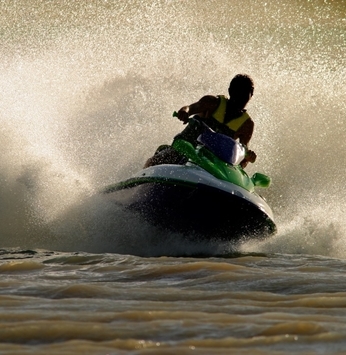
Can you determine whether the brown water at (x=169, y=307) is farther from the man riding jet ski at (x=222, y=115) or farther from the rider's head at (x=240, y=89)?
the rider's head at (x=240, y=89)

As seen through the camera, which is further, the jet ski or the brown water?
the jet ski

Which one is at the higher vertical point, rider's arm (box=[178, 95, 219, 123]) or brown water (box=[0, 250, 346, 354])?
rider's arm (box=[178, 95, 219, 123])

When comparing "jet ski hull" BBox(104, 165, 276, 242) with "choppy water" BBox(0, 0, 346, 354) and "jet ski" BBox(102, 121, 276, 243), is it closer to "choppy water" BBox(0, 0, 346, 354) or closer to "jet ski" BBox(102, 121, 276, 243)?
"jet ski" BBox(102, 121, 276, 243)

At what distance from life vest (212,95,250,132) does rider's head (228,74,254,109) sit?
0.09 m

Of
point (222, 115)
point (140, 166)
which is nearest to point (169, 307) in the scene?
point (222, 115)

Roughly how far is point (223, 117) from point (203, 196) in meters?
1.27

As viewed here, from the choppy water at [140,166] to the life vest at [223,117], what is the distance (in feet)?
3.78

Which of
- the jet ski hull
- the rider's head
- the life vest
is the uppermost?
the rider's head

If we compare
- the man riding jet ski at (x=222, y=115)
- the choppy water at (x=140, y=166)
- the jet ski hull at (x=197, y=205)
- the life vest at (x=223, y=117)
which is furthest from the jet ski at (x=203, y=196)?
the life vest at (x=223, y=117)

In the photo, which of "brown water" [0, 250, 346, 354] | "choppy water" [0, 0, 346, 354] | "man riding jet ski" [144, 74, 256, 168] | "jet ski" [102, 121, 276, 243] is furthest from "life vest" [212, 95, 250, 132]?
"brown water" [0, 250, 346, 354]

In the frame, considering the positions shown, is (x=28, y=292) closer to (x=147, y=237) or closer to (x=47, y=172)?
(x=147, y=237)

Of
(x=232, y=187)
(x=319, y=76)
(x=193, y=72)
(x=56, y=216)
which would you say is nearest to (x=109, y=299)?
(x=232, y=187)

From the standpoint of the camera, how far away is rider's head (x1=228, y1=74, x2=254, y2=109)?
7.72m

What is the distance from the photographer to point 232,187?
6836 mm
